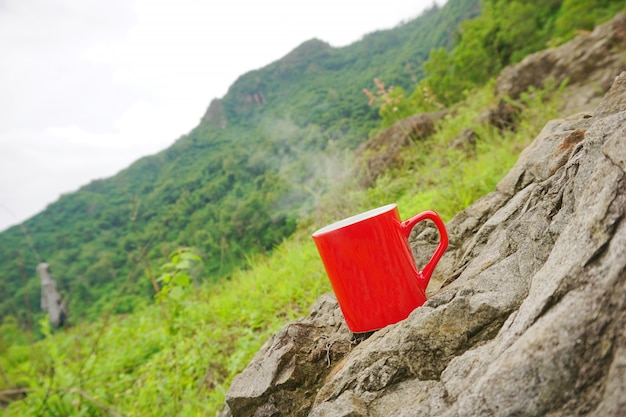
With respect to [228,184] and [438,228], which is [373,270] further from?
[228,184]

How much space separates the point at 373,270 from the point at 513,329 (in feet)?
1.32

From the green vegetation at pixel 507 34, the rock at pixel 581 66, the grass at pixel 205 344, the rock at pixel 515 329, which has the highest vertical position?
the green vegetation at pixel 507 34

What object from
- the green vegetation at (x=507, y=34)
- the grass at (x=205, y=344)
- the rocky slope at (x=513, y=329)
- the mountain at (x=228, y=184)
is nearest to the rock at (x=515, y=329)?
the rocky slope at (x=513, y=329)

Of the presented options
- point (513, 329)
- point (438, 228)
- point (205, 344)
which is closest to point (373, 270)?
point (438, 228)

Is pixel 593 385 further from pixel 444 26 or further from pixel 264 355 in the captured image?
pixel 444 26

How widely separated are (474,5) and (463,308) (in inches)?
1893

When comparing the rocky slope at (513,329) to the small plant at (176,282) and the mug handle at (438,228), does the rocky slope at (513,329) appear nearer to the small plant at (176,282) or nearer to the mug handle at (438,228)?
the mug handle at (438,228)

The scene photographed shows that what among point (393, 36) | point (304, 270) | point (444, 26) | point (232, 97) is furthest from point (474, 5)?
point (304, 270)

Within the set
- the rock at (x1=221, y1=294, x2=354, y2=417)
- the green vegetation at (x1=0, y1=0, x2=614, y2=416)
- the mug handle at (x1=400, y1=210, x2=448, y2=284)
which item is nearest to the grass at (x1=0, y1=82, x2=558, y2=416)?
the green vegetation at (x1=0, y1=0, x2=614, y2=416)

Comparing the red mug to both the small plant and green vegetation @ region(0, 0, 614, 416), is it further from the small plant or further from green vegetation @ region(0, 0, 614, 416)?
the small plant

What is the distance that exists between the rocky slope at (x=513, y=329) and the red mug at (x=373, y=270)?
0.08 metres

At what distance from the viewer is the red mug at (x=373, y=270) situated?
98cm

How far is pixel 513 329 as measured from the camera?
0.62 m

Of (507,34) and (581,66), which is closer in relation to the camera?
(581,66)
